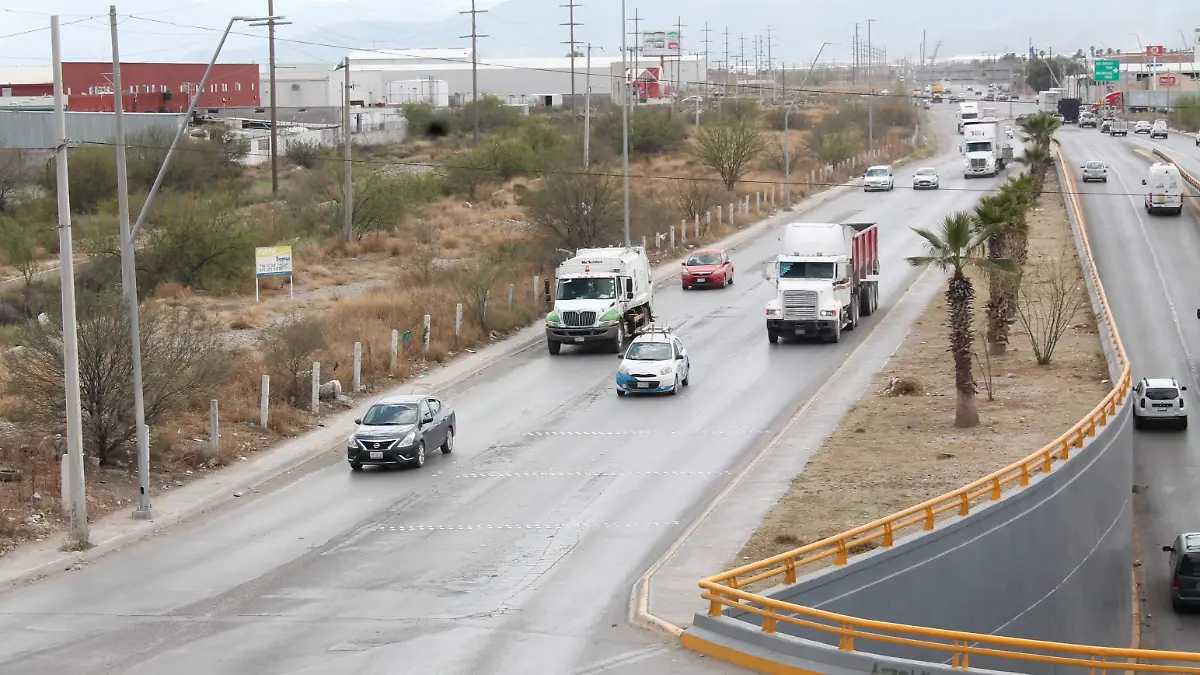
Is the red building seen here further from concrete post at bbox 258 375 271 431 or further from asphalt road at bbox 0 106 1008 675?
asphalt road at bbox 0 106 1008 675

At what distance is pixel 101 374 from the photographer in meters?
28.9

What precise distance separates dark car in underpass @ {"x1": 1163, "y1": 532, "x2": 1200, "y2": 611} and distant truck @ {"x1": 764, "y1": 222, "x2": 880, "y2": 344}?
1634cm

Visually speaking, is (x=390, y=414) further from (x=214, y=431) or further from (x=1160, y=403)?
(x=1160, y=403)

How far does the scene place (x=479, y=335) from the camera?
46.1 metres

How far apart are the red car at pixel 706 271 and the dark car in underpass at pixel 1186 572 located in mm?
28718

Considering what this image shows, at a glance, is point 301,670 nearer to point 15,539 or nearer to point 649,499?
point 15,539

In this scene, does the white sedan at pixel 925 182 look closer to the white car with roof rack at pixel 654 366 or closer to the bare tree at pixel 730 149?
the bare tree at pixel 730 149

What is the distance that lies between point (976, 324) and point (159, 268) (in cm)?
2952

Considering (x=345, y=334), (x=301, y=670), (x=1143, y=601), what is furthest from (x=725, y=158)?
(x=301, y=670)

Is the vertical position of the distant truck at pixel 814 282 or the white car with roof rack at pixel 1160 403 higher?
the distant truck at pixel 814 282

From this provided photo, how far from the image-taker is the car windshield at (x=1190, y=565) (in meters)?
28.7

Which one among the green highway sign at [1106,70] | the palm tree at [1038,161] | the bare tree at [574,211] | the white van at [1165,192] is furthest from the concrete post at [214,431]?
the green highway sign at [1106,70]

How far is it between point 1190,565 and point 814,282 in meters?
17.5

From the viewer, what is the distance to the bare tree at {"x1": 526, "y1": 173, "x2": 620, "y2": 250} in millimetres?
60875
